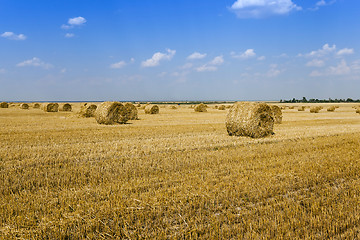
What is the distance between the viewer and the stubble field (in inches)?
144

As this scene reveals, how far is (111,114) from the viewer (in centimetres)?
1833

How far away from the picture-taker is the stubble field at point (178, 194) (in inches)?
144

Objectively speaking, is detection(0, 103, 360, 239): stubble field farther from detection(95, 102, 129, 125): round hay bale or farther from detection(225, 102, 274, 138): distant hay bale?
detection(95, 102, 129, 125): round hay bale

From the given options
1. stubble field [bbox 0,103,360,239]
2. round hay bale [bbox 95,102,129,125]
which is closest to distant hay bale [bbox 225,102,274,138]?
stubble field [bbox 0,103,360,239]

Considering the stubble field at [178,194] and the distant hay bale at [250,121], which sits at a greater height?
the distant hay bale at [250,121]

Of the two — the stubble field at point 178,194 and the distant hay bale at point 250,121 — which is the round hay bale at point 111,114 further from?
the stubble field at point 178,194

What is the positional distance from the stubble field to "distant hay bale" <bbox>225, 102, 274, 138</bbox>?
163 inches

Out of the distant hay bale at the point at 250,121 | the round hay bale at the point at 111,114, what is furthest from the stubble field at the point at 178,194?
the round hay bale at the point at 111,114

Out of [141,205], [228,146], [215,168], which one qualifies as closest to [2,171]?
[141,205]

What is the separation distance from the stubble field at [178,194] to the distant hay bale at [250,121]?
414 cm

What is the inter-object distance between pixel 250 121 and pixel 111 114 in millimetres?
9646

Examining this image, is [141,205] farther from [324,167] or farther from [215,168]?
[324,167]

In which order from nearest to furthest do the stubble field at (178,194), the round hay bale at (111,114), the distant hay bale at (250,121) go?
1. the stubble field at (178,194)
2. the distant hay bale at (250,121)
3. the round hay bale at (111,114)

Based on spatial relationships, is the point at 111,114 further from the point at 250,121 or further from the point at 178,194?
the point at 178,194
